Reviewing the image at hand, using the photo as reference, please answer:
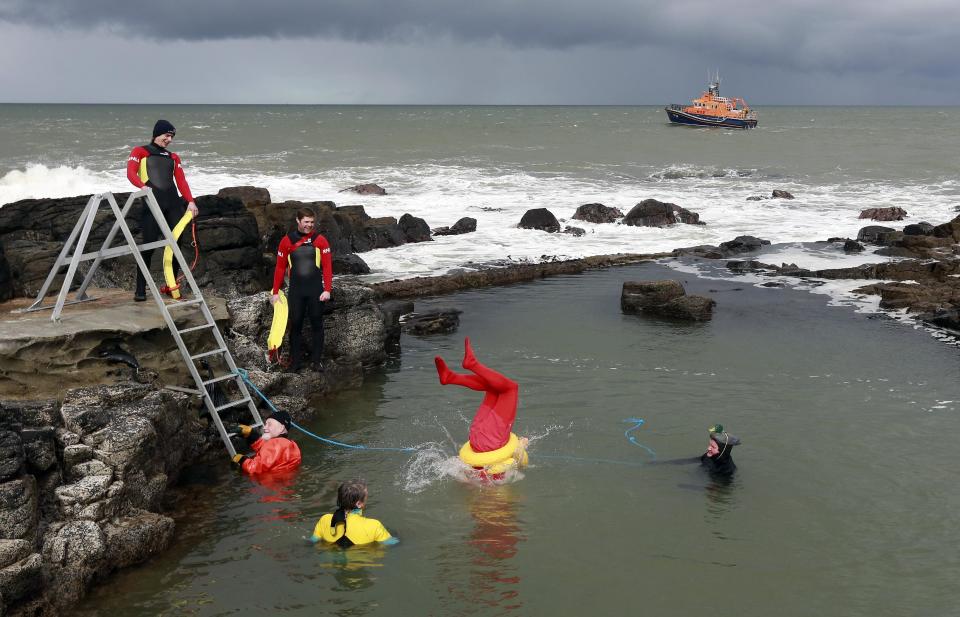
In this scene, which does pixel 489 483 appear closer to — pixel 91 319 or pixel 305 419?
pixel 305 419

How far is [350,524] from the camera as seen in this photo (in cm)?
793

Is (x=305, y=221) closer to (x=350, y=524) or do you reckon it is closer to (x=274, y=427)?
(x=274, y=427)

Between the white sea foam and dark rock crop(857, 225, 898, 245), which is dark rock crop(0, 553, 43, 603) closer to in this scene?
the white sea foam

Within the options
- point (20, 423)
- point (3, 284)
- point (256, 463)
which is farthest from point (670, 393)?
point (3, 284)

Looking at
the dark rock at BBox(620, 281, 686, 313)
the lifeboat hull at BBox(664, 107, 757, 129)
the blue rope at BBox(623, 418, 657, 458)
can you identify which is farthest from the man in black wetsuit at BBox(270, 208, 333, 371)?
the lifeboat hull at BBox(664, 107, 757, 129)

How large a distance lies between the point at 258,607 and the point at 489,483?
10.1 feet

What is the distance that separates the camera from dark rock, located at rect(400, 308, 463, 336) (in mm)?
16438

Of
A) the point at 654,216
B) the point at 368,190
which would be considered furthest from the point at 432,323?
the point at 368,190

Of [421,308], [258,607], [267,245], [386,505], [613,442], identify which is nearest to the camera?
[258,607]

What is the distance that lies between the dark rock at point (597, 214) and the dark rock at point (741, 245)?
5638mm

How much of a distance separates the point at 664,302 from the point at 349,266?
8362 mm

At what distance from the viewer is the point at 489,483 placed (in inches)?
371

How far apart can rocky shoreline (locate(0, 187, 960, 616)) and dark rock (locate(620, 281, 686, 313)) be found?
15.3 ft

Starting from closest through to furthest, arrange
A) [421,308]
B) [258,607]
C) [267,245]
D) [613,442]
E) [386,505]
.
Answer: [258,607], [386,505], [613,442], [421,308], [267,245]
